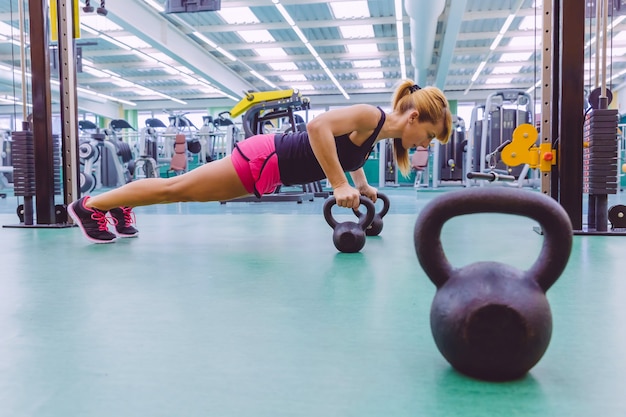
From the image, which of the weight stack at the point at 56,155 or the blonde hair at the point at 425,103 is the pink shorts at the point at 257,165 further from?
the weight stack at the point at 56,155

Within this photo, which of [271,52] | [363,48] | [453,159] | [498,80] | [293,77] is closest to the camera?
[453,159]

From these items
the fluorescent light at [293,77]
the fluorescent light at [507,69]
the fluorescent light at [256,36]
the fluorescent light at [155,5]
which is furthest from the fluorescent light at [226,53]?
the fluorescent light at [507,69]

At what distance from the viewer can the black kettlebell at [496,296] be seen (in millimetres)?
766

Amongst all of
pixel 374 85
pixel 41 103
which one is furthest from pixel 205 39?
pixel 41 103

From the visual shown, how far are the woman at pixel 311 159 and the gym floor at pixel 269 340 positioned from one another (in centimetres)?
29

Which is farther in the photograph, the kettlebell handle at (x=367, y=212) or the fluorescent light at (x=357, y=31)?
the fluorescent light at (x=357, y=31)

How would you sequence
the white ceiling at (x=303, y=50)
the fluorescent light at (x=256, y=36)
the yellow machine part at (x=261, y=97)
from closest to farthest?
the yellow machine part at (x=261, y=97) < the white ceiling at (x=303, y=50) < the fluorescent light at (x=256, y=36)

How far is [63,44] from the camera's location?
3275 mm

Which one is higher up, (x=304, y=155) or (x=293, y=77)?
(x=293, y=77)

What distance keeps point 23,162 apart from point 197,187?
1.76 meters

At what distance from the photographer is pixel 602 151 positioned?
257 cm

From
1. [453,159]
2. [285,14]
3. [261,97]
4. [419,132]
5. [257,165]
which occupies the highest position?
[285,14]

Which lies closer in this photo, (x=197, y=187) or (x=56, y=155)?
(x=197, y=187)

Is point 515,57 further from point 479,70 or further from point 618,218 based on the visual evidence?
point 618,218
